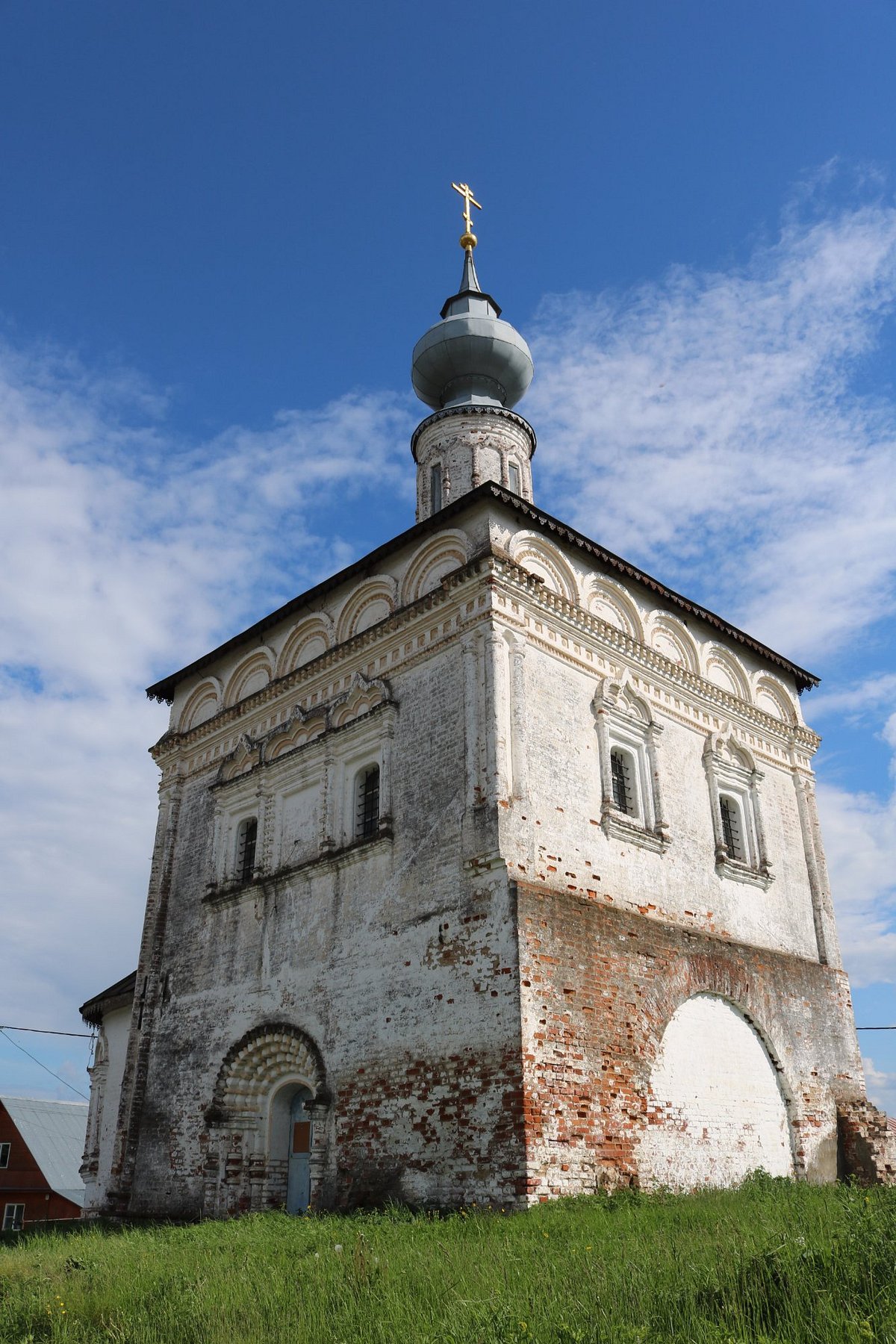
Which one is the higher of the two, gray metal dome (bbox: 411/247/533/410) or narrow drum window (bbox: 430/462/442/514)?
gray metal dome (bbox: 411/247/533/410)

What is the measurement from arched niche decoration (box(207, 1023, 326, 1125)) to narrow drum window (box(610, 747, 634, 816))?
4.75 m

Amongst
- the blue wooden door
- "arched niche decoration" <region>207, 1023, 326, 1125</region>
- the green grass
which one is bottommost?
the green grass

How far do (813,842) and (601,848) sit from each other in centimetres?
525

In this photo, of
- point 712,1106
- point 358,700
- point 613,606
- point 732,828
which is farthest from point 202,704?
point 712,1106

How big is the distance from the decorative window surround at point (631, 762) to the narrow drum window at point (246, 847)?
16.8 feet

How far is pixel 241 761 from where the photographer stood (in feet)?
50.3

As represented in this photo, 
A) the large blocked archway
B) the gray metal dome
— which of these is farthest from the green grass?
the gray metal dome

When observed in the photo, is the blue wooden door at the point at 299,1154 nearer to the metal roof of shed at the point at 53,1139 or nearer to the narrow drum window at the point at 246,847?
the narrow drum window at the point at 246,847

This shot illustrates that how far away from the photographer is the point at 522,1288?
5.75 metres

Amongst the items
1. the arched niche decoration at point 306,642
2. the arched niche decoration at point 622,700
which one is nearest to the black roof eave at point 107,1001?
the arched niche decoration at point 306,642

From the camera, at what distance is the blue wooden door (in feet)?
40.7

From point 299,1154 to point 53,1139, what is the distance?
20.1m

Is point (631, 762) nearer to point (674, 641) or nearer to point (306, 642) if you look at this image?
point (674, 641)

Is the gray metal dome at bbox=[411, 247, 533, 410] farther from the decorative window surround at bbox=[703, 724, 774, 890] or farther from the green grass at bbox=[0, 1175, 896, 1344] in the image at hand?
the green grass at bbox=[0, 1175, 896, 1344]
